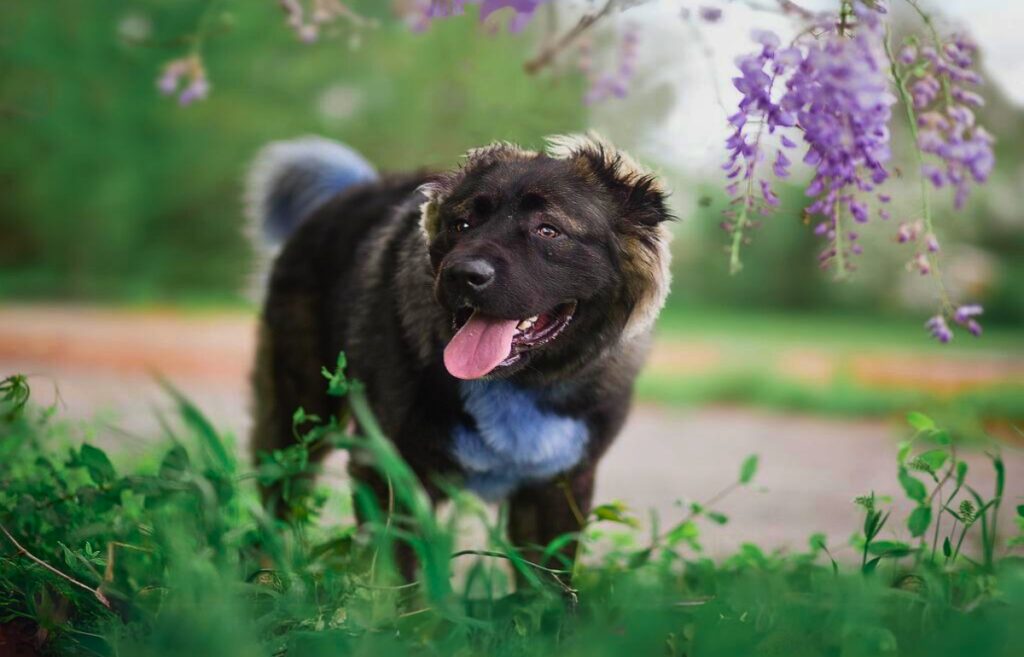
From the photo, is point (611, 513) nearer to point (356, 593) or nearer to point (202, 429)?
point (356, 593)

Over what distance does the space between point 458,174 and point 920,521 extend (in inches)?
58.6

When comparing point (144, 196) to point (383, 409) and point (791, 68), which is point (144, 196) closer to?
point (383, 409)

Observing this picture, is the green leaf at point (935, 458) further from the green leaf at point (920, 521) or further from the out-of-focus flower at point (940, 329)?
the out-of-focus flower at point (940, 329)

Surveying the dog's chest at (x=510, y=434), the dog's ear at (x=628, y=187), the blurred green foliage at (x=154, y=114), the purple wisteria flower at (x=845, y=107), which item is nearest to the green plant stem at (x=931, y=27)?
the purple wisteria flower at (x=845, y=107)

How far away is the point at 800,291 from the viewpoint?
1334cm

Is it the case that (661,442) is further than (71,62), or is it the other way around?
(71,62)

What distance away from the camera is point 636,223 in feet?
8.84

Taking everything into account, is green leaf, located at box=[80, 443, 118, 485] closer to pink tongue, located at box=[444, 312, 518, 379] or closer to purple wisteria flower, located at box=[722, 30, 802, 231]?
pink tongue, located at box=[444, 312, 518, 379]

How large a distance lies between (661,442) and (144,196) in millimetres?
7835

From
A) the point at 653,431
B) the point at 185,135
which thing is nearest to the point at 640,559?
the point at 653,431

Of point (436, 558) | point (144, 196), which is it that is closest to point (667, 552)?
point (436, 558)

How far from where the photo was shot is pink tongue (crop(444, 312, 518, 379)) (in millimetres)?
2389

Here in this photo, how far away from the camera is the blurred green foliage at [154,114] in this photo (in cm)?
1109

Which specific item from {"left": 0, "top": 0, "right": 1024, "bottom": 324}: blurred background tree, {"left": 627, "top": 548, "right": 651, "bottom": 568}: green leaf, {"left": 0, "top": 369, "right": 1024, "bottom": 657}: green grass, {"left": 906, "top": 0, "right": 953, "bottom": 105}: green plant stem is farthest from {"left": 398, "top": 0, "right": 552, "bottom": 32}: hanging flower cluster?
{"left": 0, "top": 0, "right": 1024, "bottom": 324}: blurred background tree
